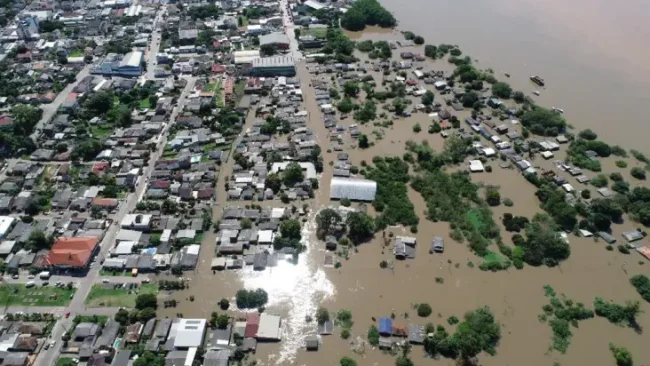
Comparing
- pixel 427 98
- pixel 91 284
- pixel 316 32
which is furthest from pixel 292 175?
pixel 316 32

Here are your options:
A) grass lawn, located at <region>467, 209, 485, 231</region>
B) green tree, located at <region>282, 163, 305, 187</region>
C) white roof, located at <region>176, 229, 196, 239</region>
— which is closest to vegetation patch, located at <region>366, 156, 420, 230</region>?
grass lawn, located at <region>467, 209, 485, 231</region>

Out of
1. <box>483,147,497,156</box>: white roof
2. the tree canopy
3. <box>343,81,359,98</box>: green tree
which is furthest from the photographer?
the tree canopy

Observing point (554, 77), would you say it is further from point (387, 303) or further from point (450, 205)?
point (387, 303)

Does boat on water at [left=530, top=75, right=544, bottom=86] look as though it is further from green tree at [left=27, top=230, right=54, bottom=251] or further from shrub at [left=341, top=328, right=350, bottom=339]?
green tree at [left=27, top=230, right=54, bottom=251]

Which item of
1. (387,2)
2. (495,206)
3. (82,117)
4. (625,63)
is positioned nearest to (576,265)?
(495,206)

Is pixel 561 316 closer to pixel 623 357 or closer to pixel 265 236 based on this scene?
pixel 623 357

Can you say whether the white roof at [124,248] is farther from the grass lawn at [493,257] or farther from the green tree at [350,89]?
the green tree at [350,89]
